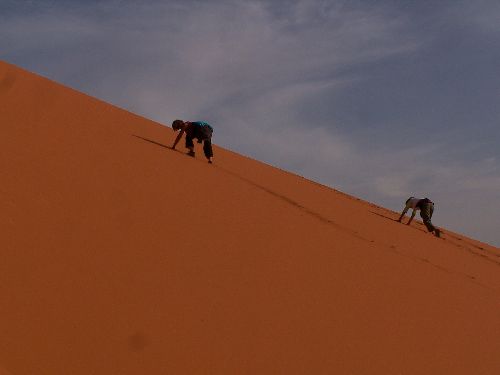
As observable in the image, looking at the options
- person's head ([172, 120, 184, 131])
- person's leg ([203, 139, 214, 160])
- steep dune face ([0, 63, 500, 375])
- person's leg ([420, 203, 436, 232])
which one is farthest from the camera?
person's leg ([420, 203, 436, 232])

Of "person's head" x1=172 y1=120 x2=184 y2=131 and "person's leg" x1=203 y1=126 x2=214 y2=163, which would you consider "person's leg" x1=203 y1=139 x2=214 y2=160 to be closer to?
"person's leg" x1=203 y1=126 x2=214 y2=163

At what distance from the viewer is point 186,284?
303 centimetres

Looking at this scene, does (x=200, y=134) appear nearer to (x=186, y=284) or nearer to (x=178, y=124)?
(x=178, y=124)

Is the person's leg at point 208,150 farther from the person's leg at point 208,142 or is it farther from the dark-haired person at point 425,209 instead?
the dark-haired person at point 425,209

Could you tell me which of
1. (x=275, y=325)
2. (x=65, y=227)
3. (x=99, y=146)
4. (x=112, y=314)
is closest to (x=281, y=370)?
(x=275, y=325)

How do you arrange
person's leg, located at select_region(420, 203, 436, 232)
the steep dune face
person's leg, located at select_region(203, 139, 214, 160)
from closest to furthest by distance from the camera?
the steep dune face → person's leg, located at select_region(203, 139, 214, 160) → person's leg, located at select_region(420, 203, 436, 232)

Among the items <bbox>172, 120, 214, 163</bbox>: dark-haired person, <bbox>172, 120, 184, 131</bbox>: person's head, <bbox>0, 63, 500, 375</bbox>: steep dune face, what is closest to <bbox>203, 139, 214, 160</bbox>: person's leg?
<bbox>172, 120, 214, 163</bbox>: dark-haired person

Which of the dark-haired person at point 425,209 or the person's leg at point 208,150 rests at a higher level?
the dark-haired person at point 425,209

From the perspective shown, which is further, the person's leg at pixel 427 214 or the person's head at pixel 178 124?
the person's leg at pixel 427 214

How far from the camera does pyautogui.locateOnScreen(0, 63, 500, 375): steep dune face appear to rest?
2369mm

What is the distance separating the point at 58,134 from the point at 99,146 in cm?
43

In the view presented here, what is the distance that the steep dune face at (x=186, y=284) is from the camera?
2.37m

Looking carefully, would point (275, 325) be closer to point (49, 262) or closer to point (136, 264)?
point (136, 264)

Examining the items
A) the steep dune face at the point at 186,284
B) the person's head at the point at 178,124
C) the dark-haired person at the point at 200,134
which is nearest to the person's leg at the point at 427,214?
the steep dune face at the point at 186,284
